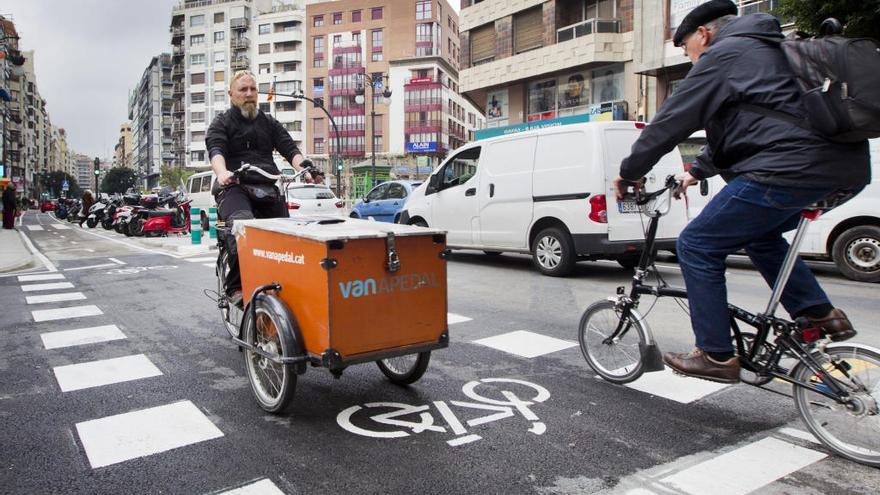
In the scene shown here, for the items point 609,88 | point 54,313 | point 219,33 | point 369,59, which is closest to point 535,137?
point 54,313

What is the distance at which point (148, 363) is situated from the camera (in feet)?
14.8

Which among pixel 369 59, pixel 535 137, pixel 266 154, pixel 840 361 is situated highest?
pixel 369 59

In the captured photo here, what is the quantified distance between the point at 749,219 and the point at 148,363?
3926mm

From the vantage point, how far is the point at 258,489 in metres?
2.52

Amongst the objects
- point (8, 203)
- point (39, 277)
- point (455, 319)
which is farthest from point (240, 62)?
point (455, 319)

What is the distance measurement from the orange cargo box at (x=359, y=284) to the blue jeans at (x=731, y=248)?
1247mm

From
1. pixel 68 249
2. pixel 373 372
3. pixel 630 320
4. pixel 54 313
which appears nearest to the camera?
pixel 630 320

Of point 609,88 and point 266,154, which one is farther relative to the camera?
point 609,88

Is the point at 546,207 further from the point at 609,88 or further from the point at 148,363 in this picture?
the point at 609,88

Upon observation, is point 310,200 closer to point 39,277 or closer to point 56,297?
point 39,277

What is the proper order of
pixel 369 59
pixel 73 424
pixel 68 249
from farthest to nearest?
pixel 369 59 → pixel 68 249 → pixel 73 424

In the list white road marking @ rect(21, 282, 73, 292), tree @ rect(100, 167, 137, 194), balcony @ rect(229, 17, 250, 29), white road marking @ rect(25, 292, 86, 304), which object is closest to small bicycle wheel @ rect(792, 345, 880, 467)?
white road marking @ rect(25, 292, 86, 304)

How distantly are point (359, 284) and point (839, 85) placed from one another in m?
2.17

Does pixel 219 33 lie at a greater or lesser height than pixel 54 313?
greater
